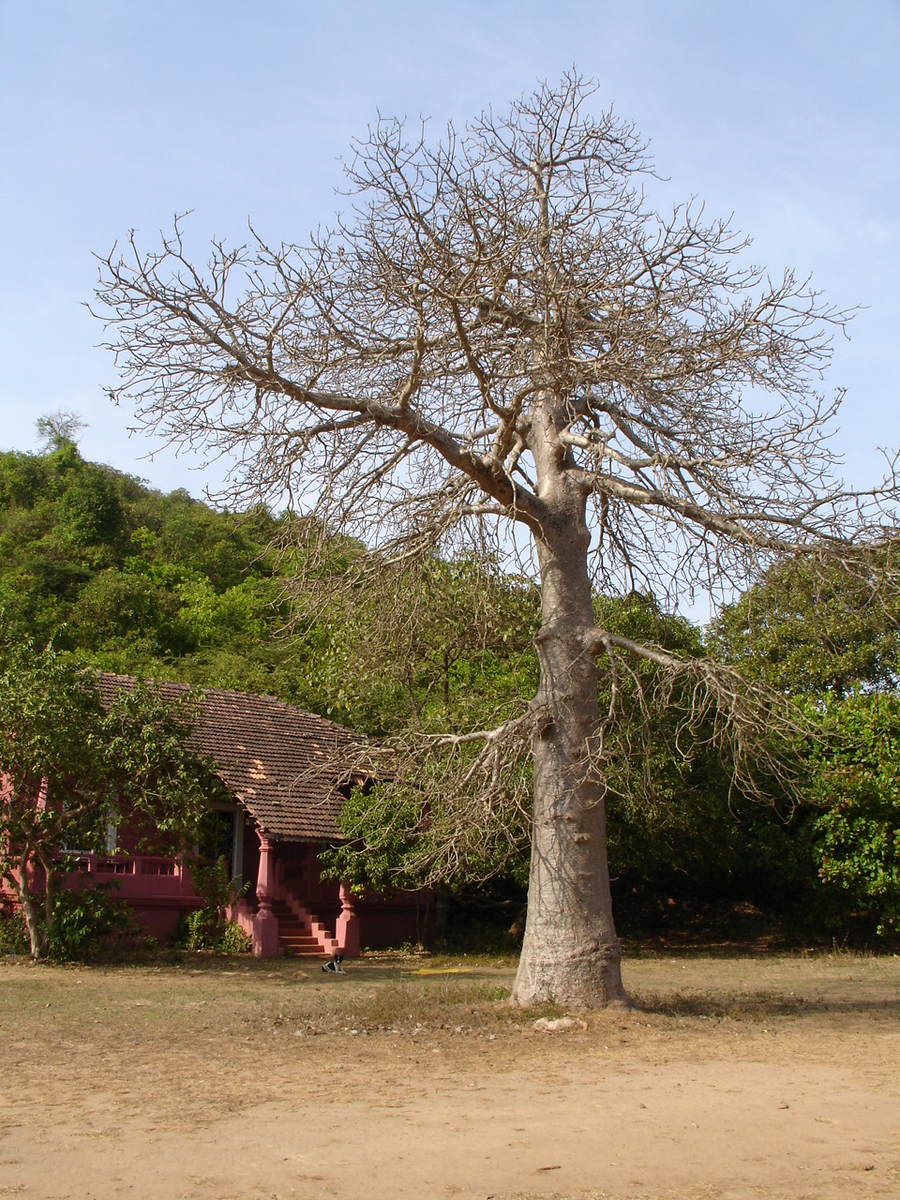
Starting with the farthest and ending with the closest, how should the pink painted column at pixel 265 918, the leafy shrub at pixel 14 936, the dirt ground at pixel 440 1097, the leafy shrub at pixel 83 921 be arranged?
the pink painted column at pixel 265 918 < the leafy shrub at pixel 14 936 < the leafy shrub at pixel 83 921 < the dirt ground at pixel 440 1097

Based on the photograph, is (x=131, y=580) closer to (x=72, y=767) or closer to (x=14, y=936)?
(x=14, y=936)

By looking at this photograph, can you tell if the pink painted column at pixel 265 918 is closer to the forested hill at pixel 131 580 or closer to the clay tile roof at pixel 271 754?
the clay tile roof at pixel 271 754

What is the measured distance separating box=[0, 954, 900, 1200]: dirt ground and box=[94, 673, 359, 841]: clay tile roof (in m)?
5.33

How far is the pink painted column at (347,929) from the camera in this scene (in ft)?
60.3

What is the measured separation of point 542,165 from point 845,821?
12.3m

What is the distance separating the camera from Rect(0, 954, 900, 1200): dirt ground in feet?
16.0

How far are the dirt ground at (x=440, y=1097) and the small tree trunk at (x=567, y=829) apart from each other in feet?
1.48

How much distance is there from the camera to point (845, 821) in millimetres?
18109

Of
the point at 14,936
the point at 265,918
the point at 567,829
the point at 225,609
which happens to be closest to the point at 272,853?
the point at 265,918

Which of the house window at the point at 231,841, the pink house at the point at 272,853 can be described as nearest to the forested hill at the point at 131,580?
the pink house at the point at 272,853

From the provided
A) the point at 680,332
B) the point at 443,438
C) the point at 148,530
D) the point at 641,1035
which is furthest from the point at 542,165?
the point at 148,530

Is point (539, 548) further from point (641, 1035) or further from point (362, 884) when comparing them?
point (362, 884)

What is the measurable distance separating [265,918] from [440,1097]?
11392 mm

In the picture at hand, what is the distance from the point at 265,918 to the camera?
57.2 ft
